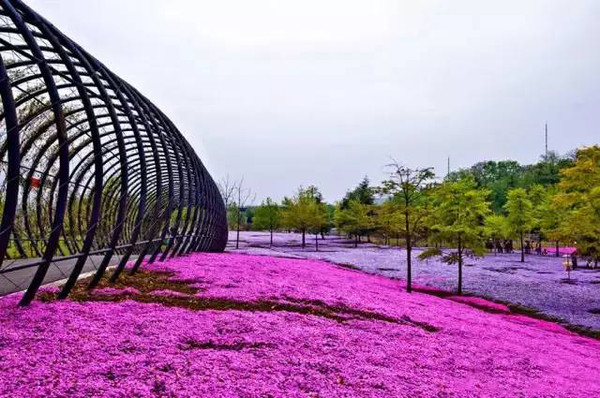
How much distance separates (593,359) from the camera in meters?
13.8

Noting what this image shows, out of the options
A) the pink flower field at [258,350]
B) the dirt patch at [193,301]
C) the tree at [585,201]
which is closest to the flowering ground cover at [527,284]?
the tree at [585,201]

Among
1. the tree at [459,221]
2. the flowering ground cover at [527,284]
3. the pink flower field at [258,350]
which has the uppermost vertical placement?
the tree at [459,221]

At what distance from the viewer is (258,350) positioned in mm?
8109

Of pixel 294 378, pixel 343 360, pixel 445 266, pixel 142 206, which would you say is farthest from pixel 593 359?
pixel 445 266

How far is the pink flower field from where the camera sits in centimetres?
618

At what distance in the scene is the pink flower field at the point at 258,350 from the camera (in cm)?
618

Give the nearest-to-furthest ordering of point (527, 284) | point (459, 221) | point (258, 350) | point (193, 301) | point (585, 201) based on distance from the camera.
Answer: point (258, 350) → point (193, 301) → point (585, 201) → point (459, 221) → point (527, 284)

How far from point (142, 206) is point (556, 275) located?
1489 inches

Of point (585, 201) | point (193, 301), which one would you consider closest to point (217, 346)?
point (193, 301)

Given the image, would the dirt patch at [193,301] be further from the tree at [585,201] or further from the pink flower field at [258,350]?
the tree at [585,201]

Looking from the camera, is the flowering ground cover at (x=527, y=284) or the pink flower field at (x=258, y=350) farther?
the flowering ground cover at (x=527, y=284)

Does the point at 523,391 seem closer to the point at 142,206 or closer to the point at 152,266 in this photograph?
the point at 142,206

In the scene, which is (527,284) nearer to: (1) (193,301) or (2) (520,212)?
(2) (520,212)

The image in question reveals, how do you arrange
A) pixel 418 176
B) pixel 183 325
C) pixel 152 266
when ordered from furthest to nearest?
pixel 418 176 → pixel 152 266 → pixel 183 325
